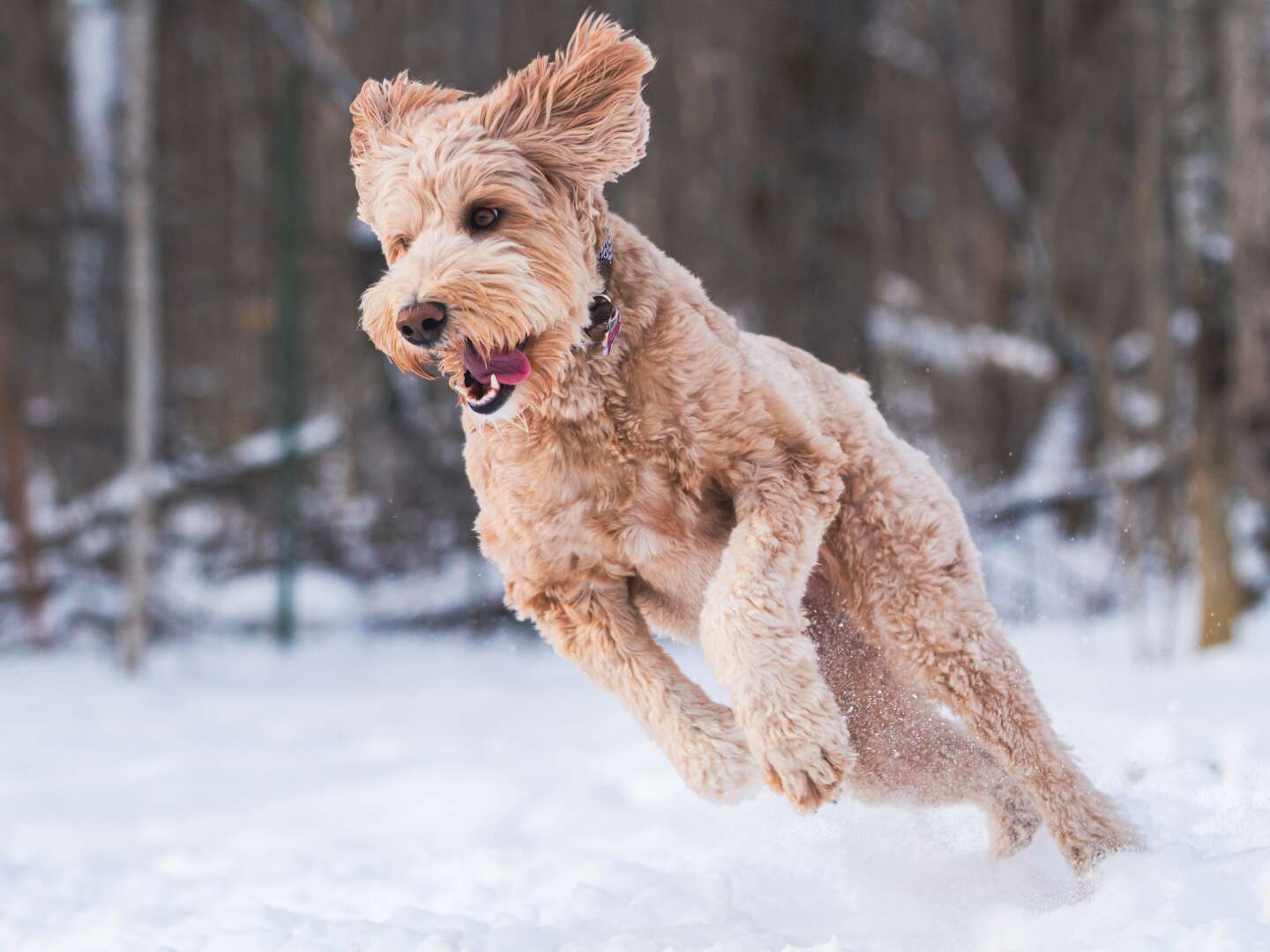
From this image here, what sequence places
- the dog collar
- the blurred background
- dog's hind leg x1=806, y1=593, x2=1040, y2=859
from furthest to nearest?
the blurred background, dog's hind leg x1=806, y1=593, x2=1040, y2=859, the dog collar

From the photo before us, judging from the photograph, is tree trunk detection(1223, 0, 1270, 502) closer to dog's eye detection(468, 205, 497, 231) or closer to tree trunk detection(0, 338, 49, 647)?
dog's eye detection(468, 205, 497, 231)

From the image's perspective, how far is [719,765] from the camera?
3.07m

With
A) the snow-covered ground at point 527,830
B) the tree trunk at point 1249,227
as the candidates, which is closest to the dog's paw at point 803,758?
the snow-covered ground at point 527,830

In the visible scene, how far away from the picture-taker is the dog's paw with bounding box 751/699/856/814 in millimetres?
2809

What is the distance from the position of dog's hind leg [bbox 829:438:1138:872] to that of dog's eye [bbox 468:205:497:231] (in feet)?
3.46

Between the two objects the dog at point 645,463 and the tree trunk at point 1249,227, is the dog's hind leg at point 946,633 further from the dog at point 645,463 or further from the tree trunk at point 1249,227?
the tree trunk at point 1249,227

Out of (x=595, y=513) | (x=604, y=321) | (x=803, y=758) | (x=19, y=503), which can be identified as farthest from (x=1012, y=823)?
(x=19, y=503)

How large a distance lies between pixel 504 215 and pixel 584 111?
296mm

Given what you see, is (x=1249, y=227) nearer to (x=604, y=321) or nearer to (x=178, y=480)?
(x=604, y=321)

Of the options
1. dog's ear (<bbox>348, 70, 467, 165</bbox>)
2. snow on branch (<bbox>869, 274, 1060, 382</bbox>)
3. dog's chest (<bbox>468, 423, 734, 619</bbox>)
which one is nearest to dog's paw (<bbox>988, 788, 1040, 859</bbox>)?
dog's chest (<bbox>468, 423, 734, 619</bbox>)

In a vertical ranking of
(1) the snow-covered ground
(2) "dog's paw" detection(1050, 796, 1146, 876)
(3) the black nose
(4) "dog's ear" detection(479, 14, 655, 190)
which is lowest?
(1) the snow-covered ground

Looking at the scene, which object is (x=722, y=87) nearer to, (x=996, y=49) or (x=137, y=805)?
(x=996, y=49)

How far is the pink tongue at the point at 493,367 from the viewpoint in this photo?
2916 mm

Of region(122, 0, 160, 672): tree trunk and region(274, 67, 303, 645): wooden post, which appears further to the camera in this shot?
region(274, 67, 303, 645): wooden post
